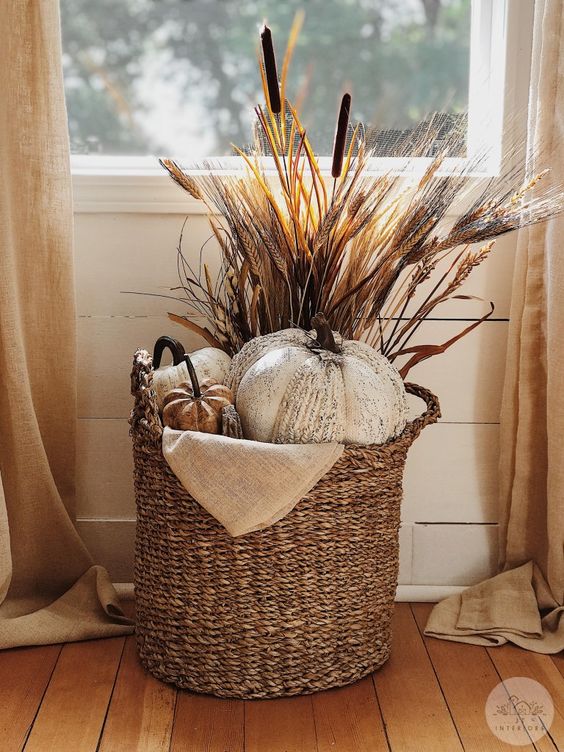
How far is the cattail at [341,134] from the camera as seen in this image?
1.35 metres

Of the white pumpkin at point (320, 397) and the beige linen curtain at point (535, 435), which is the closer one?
the white pumpkin at point (320, 397)

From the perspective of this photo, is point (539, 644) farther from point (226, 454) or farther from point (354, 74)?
point (354, 74)

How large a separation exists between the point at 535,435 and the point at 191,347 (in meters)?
0.74

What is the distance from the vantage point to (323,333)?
1.36 meters

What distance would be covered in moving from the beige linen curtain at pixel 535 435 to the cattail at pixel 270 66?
1.78ft

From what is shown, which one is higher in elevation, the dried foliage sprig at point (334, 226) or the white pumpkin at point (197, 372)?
the dried foliage sprig at point (334, 226)

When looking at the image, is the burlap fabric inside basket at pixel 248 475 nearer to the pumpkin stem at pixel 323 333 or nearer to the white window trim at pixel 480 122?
the pumpkin stem at pixel 323 333

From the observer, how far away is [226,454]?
127 cm

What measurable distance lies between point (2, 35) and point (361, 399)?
0.95 meters

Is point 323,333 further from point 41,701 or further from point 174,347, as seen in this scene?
point 41,701

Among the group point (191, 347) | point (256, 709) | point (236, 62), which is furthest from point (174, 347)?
point (236, 62)

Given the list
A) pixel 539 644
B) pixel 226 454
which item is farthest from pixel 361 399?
pixel 539 644

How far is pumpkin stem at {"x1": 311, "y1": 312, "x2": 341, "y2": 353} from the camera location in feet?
4.42

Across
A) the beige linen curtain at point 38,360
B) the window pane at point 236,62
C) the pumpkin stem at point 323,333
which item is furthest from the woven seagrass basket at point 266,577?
the window pane at point 236,62
